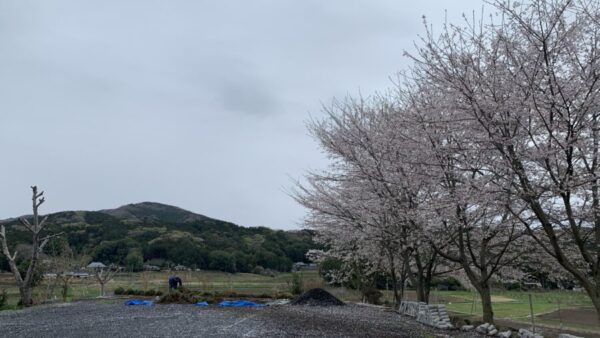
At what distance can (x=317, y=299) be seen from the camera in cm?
1959

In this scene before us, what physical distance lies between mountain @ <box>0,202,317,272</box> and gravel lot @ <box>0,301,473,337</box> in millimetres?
28034

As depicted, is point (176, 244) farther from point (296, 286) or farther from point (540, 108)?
point (540, 108)

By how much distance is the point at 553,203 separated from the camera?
9.36m

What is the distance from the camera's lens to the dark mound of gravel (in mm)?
19391

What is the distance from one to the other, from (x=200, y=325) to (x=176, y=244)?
141ft

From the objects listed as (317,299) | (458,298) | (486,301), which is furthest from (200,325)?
(458,298)

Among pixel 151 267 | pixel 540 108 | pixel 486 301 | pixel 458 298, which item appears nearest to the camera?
pixel 540 108

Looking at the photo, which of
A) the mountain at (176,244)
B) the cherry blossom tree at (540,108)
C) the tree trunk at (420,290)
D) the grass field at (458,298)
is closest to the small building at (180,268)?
the mountain at (176,244)

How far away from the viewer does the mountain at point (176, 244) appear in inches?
1961

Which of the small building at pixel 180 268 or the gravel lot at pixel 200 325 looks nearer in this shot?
the gravel lot at pixel 200 325

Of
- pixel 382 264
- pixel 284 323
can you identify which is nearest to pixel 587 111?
pixel 284 323

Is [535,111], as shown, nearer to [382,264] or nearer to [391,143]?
[391,143]

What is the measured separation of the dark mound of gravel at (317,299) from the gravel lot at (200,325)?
11.5ft

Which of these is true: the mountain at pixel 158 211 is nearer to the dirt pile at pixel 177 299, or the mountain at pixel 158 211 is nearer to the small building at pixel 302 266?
the small building at pixel 302 266
